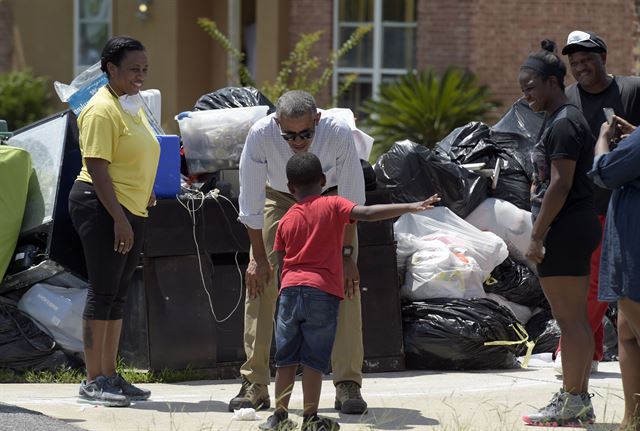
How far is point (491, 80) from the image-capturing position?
1619cm

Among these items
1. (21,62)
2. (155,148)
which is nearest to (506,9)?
(21,62)

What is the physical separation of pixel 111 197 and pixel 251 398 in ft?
3.84

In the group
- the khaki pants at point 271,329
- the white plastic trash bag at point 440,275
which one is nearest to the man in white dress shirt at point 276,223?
the khaki pants at point 271,329

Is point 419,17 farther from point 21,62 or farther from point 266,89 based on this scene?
point 21,62

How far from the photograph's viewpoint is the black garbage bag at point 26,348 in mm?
6895

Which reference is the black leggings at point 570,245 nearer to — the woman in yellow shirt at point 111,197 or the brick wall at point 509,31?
the woman in yellow shirt at point 111,197

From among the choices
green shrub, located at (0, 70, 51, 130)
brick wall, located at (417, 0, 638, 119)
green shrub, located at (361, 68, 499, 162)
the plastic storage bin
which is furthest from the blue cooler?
green shrub, located at (0, 70, 51, 130)

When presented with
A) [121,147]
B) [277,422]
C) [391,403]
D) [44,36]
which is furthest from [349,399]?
[44,36]

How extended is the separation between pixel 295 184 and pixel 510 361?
256 centimetres

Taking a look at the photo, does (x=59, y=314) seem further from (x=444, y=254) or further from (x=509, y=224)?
(x=509, y=224)

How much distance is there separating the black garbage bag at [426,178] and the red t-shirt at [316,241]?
2.59m

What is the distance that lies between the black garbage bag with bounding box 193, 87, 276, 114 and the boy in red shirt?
8.45 feet

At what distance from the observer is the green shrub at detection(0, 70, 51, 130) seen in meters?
16.7

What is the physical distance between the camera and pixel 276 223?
19.6 ft
